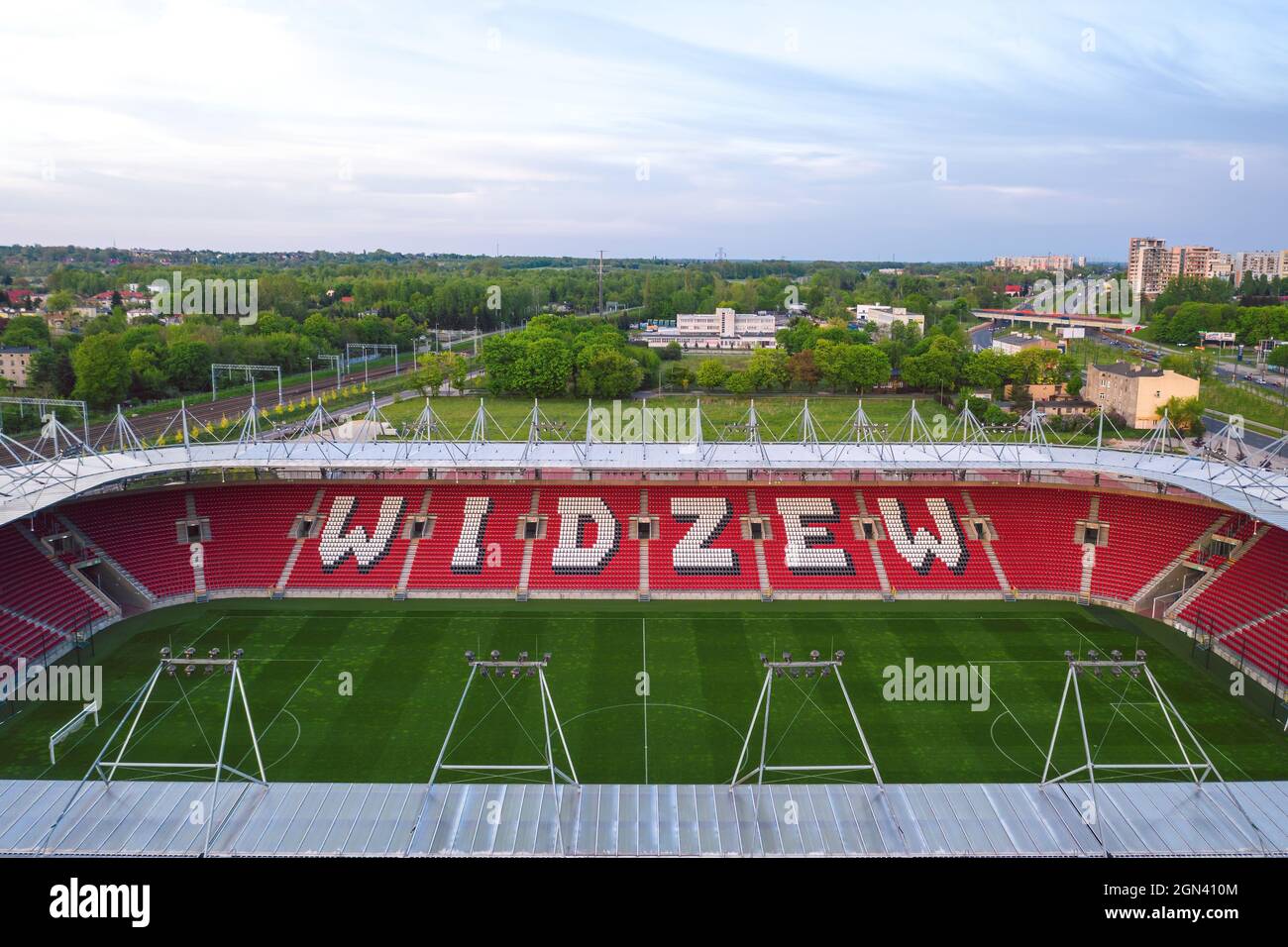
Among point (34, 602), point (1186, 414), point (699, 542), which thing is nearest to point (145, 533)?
point (34, 602)

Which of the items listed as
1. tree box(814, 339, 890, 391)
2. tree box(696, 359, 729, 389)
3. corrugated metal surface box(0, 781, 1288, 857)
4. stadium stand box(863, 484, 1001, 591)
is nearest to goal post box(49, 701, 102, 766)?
corrugated metal surface box(0, 781, 1288, 857)

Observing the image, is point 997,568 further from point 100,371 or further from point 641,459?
point 100,371

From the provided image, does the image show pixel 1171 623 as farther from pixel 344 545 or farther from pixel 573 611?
pixel 344 545

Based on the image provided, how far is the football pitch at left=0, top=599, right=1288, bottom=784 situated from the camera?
2644 centimetres

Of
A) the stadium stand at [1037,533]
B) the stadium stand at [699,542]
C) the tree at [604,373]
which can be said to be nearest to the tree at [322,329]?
the tree at [604,373]

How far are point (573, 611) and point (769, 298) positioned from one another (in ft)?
505

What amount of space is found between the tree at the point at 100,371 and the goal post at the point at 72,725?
5205cm

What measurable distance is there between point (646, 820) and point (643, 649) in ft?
47.5

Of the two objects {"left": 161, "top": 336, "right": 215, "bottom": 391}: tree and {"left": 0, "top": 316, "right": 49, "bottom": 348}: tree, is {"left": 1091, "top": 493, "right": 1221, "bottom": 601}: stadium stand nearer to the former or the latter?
{"left": 161, "top": 336, "right": 215, "bottom": 391}: tree

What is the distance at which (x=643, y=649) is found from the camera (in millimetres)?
34531

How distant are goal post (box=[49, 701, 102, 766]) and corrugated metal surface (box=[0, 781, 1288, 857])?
19.7ft

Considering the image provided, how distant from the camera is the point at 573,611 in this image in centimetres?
3834

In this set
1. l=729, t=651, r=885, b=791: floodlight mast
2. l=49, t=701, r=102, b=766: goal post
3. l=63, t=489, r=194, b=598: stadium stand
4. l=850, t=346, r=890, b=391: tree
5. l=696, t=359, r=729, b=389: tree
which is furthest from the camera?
l=696, t=359, r=729, b=389: tree
